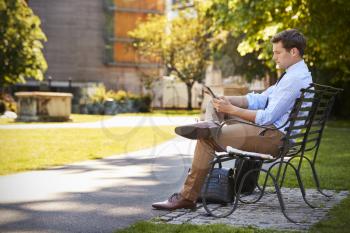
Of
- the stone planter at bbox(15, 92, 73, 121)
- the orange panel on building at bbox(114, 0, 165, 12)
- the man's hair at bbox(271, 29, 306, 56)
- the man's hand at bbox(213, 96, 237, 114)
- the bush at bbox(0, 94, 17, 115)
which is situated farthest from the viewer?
the orange panel on building at bbox(114, 0, 165, 12)

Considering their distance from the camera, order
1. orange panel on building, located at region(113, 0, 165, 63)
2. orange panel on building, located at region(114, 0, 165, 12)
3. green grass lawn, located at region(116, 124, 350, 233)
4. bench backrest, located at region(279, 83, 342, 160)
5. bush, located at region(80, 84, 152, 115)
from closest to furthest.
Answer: green grass lawn, located at region(116, 124, 350, 233) < bench backrest, located at region(279, 83, 342, 160) < bush, located at region(80, 84, 152, 115) < orange panel on building, located at region(114, 0, 165, 12) < orange panel on building, located at region(113, 0, 165, 63)

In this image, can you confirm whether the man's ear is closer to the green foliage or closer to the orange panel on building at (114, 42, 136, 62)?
the green foliage

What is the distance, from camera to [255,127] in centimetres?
630

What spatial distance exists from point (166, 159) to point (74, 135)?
649 centimetres

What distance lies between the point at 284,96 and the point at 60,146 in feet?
29.0

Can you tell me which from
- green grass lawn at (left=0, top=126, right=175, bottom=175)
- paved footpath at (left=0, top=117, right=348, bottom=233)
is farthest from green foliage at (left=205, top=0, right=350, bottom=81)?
paved footpath at (left=0, top=117, right=348, bottom=233)

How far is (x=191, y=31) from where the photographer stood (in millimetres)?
46781

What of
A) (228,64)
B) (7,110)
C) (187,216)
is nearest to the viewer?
(187,216)

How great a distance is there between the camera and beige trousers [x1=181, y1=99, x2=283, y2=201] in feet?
20.4

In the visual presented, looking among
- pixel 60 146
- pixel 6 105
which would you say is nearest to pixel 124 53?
pixel 6 105

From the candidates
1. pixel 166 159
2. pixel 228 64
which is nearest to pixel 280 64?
pixel 166 159

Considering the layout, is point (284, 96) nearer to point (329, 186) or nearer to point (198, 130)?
point (198, 130)

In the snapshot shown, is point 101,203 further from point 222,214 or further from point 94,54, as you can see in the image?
point 94,54

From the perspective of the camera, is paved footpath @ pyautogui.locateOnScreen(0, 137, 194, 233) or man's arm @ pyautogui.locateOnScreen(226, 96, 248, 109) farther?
man's arm @ pyautogui.locateOnScreen(226, 96, 248, 109)
